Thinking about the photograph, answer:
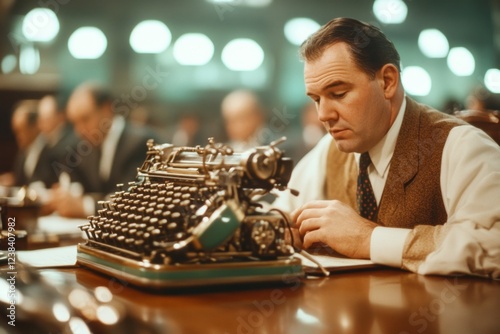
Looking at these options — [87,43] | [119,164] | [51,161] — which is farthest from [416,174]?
[87,43]

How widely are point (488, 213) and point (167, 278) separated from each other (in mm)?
833

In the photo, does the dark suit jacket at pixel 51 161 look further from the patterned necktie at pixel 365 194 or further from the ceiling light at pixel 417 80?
the ceiling light at pixel 417 80

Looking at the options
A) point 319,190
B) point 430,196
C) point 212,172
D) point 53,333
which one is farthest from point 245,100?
point 53,333

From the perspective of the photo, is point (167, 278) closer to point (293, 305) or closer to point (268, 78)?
point (293, 305)

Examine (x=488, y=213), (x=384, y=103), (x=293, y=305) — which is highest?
(x=384, y=103)

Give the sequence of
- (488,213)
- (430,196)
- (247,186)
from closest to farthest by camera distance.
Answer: (247,186), (488,213), (430,196)

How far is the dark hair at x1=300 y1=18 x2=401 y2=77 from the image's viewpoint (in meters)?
1.78

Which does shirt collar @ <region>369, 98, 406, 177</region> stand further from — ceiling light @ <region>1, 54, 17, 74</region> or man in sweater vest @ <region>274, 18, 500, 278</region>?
Result: ceiling light @ <region>1, 54, 17, 74</region>

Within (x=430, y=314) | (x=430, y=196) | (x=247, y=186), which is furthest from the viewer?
(x=430, y=196)

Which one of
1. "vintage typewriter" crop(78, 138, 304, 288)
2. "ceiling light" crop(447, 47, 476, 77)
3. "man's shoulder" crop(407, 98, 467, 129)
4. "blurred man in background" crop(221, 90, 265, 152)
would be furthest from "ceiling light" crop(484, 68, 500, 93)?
"vintage typewriter" crop(78, 138, 304, 288)

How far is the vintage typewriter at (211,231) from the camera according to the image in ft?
4.00

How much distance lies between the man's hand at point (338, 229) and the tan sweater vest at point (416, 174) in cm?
24

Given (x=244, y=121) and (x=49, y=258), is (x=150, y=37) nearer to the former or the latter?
(x=244, y=121)

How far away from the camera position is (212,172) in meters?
1.36
